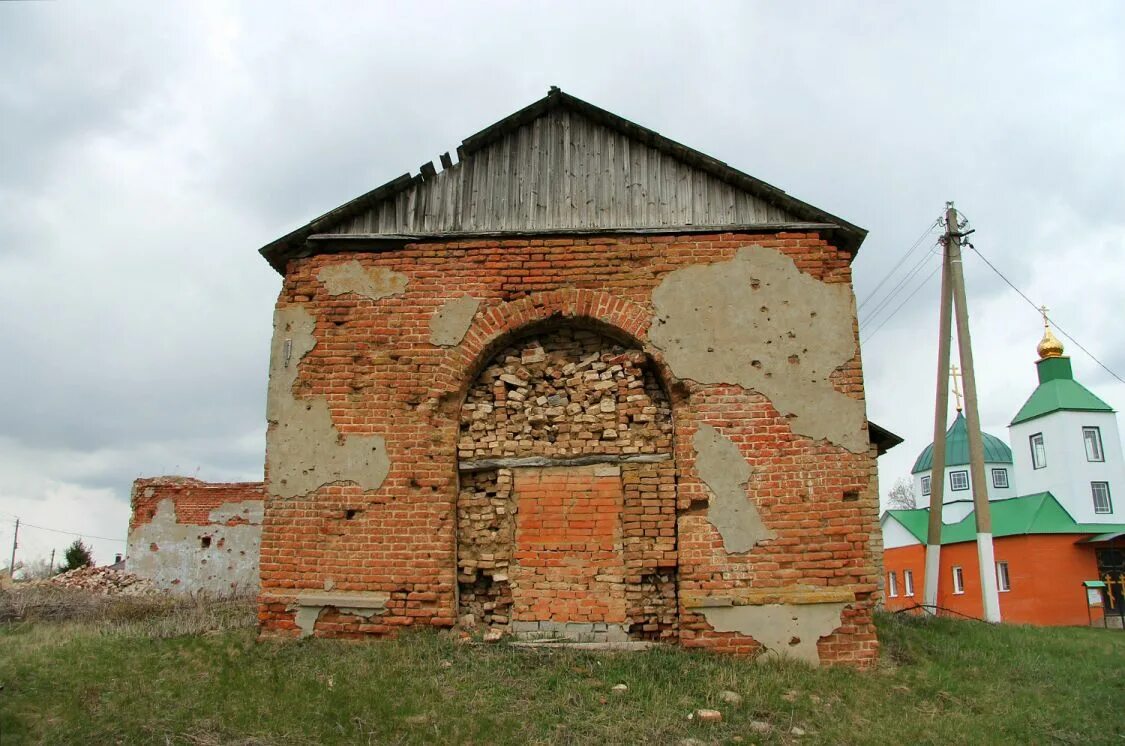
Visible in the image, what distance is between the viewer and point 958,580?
28594 mm

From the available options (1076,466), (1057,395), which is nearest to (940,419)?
(1076,466)

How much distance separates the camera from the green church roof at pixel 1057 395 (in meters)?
30.7

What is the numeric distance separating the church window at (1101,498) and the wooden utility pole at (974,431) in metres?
20.3

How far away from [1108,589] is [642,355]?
23624 millimetres

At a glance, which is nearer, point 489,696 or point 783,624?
point 489,696

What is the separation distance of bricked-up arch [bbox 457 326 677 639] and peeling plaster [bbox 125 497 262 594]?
10899mm

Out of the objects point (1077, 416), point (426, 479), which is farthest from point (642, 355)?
point (1077, 416)

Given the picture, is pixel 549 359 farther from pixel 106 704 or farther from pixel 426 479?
pixel 106 704

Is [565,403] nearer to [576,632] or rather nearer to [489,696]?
[576,632]

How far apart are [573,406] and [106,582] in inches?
540

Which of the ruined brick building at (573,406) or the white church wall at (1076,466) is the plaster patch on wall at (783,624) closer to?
the ruined brick building at (573,406)

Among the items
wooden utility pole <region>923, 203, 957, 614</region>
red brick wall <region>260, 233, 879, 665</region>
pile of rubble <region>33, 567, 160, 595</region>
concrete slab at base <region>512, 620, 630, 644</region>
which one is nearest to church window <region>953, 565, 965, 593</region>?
wooden utility pole <region>923, 203, 957, 614</region>

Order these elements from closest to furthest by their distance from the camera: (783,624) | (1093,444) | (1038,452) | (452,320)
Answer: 1. (783,624)
2. (452,320)
3. (1093,444)
4. (1038,452)

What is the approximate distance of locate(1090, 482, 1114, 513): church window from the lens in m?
29.5
